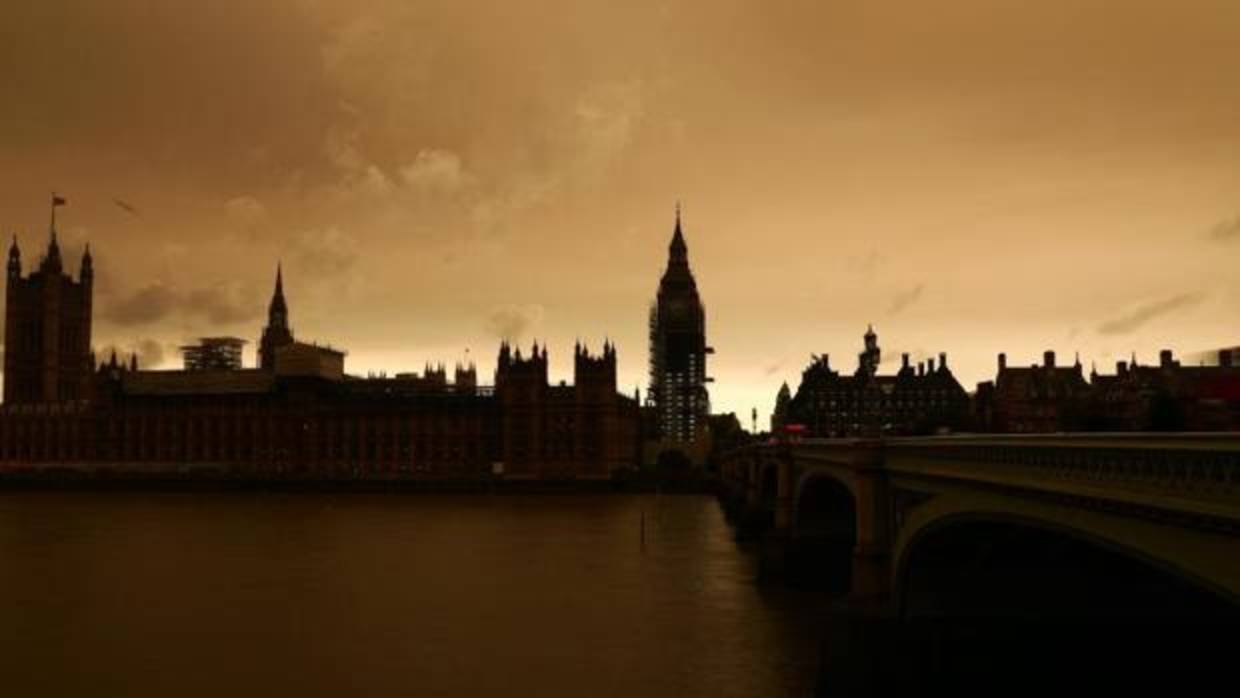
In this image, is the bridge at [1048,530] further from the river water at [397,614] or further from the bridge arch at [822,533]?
the bridge arch at [822,533]

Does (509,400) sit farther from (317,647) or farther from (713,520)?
(317,647)

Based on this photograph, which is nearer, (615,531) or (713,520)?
(615,531)

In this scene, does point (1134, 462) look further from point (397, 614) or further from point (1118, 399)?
point (1118, 399)

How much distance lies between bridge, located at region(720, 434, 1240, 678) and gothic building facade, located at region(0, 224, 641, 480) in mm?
115393

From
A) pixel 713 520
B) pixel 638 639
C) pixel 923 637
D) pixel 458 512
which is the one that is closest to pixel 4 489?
pixel 458 512

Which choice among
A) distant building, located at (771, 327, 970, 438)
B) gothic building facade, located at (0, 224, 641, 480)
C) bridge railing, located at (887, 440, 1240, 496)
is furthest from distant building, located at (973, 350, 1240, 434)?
gothic building facade, located at (0, 224, 641, 480)

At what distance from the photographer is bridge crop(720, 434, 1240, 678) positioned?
14.8 m

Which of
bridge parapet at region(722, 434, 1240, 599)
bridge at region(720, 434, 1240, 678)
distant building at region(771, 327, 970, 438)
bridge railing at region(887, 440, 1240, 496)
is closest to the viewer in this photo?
bridge railing at region(887, 440, 1240, 496)

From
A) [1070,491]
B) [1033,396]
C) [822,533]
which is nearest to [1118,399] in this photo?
[1033,396]

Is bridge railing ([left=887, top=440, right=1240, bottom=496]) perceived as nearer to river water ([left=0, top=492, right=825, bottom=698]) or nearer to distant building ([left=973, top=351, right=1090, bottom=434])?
river water ([left=0, top=492, right=825, bottom=698])

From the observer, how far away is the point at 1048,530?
21.2m

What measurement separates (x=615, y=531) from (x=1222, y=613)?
5973 centimetres

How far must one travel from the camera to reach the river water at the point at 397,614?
35.2 metres

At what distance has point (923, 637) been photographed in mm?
28406
